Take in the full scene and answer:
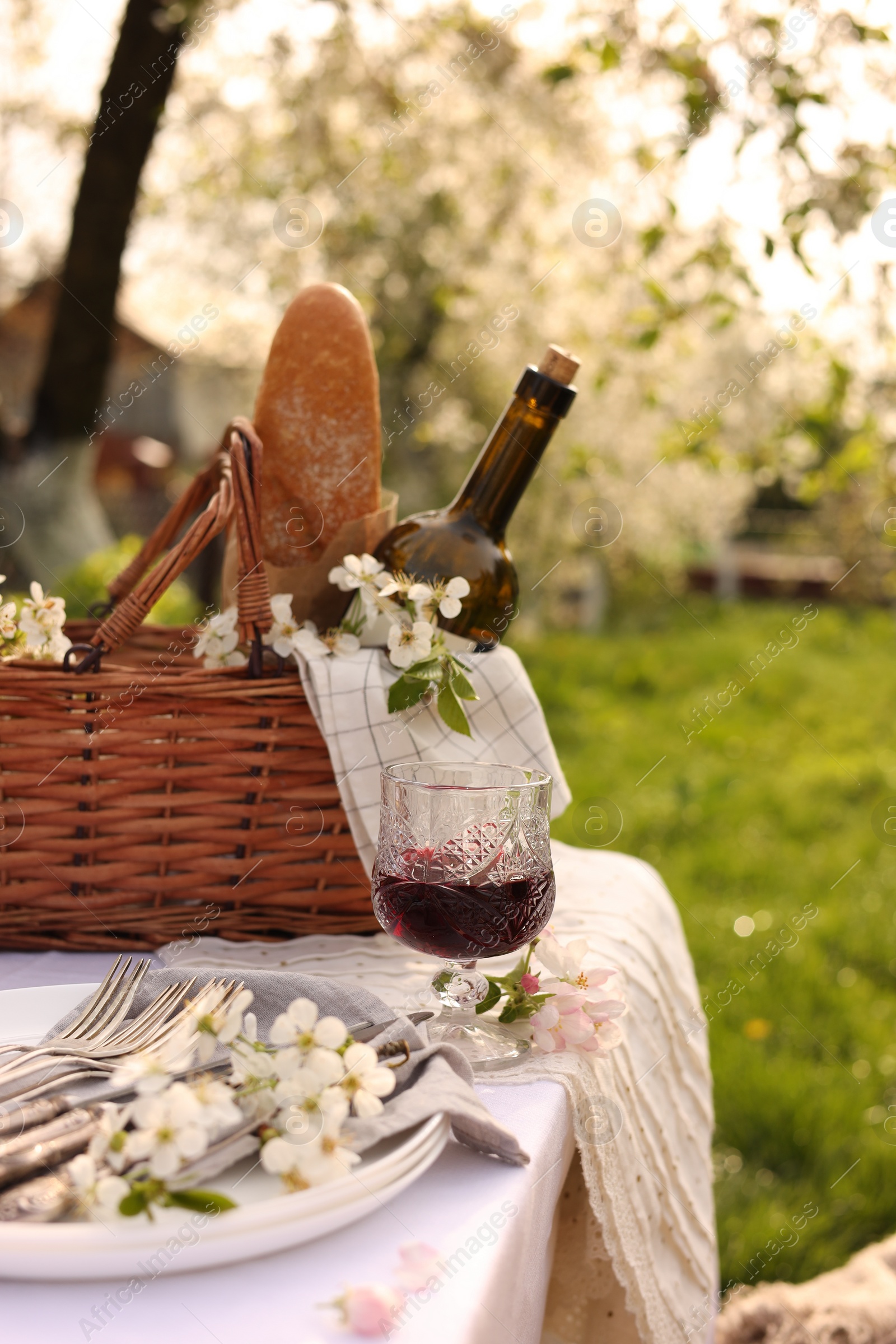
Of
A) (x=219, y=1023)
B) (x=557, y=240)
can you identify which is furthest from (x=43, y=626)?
(x=557, y=240)

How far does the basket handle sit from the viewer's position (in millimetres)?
1084

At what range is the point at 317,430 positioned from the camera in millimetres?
1396

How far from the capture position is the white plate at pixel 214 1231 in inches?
21.1

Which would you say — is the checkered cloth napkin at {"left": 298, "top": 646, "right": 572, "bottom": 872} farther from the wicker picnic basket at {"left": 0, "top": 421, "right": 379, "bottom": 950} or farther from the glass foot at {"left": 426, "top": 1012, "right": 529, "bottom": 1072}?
the glass foot at {"left": 426, "top": 1012, "right": 529, "bottom": 1072}

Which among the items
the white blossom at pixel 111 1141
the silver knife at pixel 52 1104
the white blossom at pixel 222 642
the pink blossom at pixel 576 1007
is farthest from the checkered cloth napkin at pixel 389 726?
the white blossom at pixel 111 1141

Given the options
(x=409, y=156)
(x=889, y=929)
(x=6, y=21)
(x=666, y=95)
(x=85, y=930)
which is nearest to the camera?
(x=85, y=930)

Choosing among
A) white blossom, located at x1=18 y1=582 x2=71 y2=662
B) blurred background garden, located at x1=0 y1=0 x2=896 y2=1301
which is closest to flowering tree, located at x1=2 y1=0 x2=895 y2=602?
blurred background garden, located at x1=0 y1=0 x2=896 y2=1301

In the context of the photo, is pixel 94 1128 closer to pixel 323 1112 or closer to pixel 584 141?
pixel 323 1112

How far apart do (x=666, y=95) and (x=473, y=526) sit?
2780 mm

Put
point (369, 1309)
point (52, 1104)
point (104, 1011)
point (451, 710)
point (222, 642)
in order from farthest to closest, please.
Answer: point (222, 642) < point (451, 710) < point (104, 1011) < point (52, 1104) < point (369, 1309)

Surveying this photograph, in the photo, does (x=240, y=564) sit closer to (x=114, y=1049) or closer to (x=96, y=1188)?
(x=114, y=1049)

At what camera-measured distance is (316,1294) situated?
0.55 metres

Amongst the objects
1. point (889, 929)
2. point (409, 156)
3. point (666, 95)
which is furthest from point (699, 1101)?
point (409, 156)

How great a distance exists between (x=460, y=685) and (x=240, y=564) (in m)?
0.28
